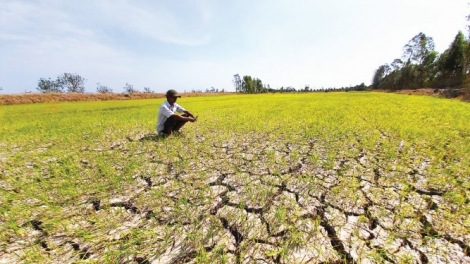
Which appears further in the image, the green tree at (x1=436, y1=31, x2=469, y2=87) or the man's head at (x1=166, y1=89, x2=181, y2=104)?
the green tree at (x1=436, y1=31, x2=469, y2=87)

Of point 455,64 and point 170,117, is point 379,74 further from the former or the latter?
point 170,117

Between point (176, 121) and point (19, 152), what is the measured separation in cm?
300

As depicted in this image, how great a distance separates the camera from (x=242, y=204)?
2.02 metres

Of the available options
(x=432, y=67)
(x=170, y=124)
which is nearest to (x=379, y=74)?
(x=432, y=67)

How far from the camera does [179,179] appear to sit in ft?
8.63

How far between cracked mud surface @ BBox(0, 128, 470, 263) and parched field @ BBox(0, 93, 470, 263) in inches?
0.4

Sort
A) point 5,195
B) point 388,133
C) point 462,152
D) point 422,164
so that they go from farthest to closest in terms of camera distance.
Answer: point 388,133 < point 462,152 < point 422,164 < point 5,195

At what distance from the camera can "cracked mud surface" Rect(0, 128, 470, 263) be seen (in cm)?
148

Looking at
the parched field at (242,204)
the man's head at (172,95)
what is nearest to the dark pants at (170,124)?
the man's head at (172,95)

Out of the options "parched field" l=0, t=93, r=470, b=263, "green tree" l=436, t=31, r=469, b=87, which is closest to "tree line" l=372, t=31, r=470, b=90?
"green tree" l=436, t=31, r=469, b=87

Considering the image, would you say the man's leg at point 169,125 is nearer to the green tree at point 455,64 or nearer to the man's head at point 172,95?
the man's head at point 172,95

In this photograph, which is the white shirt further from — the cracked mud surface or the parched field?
the cracked mud surface

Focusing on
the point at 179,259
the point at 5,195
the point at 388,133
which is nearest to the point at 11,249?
the point at 5,195

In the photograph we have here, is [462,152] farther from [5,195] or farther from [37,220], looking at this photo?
[5,195]
